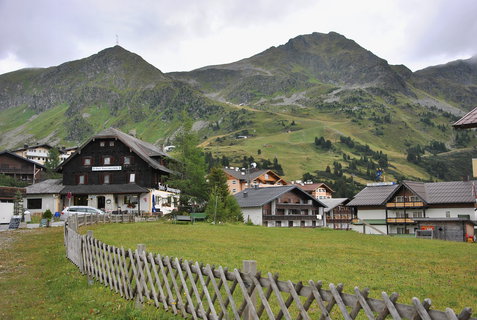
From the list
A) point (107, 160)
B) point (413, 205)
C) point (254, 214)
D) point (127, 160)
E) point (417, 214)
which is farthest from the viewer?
point (254, 214)

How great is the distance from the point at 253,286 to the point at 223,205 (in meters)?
49.2

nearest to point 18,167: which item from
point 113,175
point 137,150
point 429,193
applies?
point 113,175

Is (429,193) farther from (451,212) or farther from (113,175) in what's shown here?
(113,175)

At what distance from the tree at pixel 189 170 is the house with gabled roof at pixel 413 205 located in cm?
2789

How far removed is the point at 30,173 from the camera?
375 feet

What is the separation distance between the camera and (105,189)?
68.9 metres

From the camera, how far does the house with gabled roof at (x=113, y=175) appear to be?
68.8 m

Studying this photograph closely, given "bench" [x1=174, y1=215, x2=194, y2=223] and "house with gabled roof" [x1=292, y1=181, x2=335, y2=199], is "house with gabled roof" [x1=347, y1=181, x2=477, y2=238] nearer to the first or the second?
"bench" [x1=174, y1=215, x2=194, y2=223]

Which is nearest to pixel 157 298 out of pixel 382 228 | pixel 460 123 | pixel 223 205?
pixel 460 123

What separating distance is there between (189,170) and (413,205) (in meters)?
42.1

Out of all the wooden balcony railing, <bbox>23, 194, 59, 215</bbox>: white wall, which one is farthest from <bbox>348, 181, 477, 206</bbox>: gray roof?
<bbox>23, 194, 59, 215</bbox>: white wall

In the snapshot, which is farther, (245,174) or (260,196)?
(245,174)

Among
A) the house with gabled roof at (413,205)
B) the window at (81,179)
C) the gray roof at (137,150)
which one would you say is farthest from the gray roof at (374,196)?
the window at (81,179)

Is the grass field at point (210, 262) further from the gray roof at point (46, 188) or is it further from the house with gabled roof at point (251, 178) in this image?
the house with gabled roof at point (251, 178)
